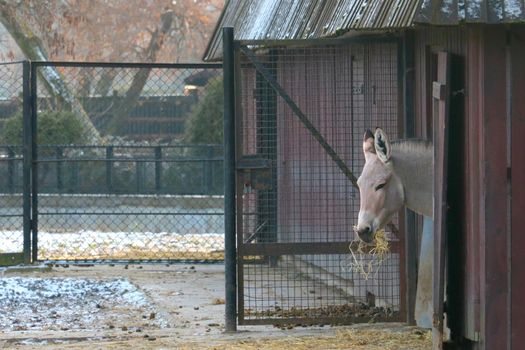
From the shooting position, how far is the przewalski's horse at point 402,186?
8.34m

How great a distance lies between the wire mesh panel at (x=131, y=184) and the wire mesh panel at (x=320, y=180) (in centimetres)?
176

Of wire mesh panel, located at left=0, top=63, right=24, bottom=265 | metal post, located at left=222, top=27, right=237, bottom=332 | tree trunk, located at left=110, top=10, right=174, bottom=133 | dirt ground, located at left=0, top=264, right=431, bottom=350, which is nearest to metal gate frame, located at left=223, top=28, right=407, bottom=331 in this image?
metal post, located at left=222, top=27, right=237, bottom=332

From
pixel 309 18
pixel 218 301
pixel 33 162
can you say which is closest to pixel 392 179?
pixel 309 18

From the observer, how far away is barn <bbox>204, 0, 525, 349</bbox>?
7.70m

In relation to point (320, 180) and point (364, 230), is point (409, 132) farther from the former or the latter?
point (364, 230)

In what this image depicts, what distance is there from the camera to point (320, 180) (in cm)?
1067

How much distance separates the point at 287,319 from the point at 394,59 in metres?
2.48

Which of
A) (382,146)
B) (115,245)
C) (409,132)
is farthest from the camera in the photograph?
(115,245)

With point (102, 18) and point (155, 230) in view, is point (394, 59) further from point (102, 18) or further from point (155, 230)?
point (102, 18)

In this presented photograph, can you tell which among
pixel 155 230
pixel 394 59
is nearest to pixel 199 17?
pixel 155 230

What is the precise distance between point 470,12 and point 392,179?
1.56m

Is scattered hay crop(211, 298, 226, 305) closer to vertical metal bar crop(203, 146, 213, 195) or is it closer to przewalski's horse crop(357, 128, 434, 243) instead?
przewalski's horse crop(357, 128, 434, 243)

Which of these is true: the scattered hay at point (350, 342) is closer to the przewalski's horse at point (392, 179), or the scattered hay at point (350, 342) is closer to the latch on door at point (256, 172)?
the przewalski's horse at point (392, 179)

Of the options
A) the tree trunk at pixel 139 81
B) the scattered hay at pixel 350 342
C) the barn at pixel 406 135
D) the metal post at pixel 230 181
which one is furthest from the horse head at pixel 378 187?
the tree trunk at pixel 139 81
